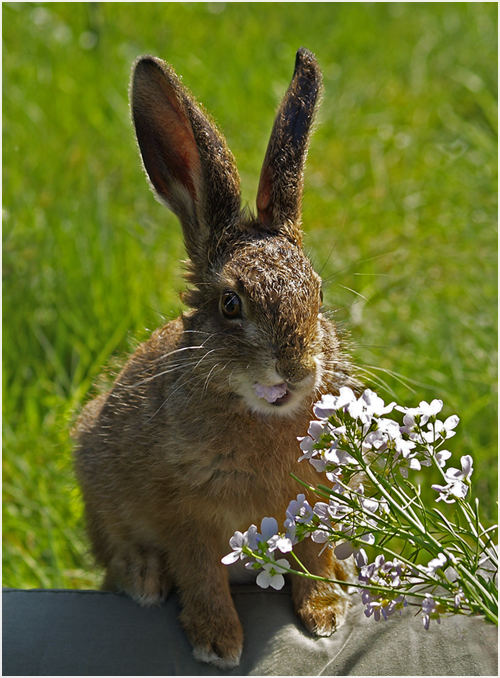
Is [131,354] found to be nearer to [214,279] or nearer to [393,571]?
[214,279]

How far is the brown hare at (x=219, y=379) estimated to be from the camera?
2455 millimetres

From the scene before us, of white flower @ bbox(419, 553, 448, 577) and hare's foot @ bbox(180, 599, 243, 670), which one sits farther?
hare's foot @ bbox(180, 599, 243, 670)

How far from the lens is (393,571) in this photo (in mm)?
2074

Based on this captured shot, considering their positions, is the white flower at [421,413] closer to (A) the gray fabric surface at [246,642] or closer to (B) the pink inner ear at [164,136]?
(A) the gray fabric surface at [246,642]

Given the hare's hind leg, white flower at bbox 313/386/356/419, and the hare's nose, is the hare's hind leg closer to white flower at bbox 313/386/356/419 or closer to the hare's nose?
the hare's nose

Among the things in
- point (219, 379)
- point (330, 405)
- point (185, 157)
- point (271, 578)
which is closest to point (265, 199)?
point (185, 157)

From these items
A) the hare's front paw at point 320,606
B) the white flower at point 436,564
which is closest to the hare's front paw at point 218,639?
the hare's front paw at point 320,606

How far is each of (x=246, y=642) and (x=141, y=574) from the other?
0.38 m

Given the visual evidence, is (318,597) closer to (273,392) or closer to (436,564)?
(273,392)

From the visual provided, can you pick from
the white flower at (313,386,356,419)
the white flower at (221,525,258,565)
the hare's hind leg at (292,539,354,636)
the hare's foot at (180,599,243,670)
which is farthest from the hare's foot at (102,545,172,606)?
the white flower at (313,386,356,419)

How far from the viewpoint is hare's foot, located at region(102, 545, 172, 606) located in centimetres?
291

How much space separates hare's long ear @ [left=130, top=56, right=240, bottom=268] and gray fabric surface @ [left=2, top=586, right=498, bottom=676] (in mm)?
980

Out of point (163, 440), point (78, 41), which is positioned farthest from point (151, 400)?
point (78, 41)

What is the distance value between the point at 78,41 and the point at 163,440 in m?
3.65
